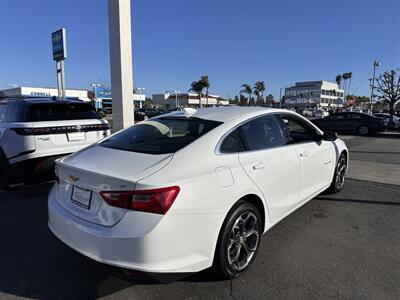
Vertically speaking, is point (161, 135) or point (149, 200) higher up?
point (161, 135)

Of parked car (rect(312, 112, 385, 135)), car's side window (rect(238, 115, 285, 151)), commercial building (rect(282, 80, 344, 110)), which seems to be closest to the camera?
car's side window (rect(238, 115, 285, 151))

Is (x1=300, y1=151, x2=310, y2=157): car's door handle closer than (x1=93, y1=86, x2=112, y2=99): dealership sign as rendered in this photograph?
Yes

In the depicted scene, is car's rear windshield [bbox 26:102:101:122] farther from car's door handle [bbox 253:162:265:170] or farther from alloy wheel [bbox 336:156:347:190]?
alloy wheel [bbox 336:156:347:190]

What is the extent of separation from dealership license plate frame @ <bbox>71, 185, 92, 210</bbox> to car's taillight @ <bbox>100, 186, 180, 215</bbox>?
1.17 ft

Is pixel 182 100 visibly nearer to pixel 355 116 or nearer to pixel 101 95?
pixel 101 95

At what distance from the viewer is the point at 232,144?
2.96m

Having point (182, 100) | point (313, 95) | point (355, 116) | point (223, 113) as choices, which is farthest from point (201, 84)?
point (223, 113)

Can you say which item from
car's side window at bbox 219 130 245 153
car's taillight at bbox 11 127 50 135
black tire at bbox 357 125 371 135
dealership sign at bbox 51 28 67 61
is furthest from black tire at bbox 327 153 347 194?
black tire at bbox 357 125 371 135

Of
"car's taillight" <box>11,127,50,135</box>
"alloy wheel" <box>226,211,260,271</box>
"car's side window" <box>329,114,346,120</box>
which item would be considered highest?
"car's taillight" <box>11,127,50,135</box>

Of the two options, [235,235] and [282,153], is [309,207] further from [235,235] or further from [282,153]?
[235,235]

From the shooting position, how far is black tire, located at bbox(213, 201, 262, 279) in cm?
264

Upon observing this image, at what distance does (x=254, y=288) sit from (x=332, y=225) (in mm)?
1909

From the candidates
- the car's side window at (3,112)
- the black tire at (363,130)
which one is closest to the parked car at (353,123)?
the black tire at (363,130)

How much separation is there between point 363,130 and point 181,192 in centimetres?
1975
